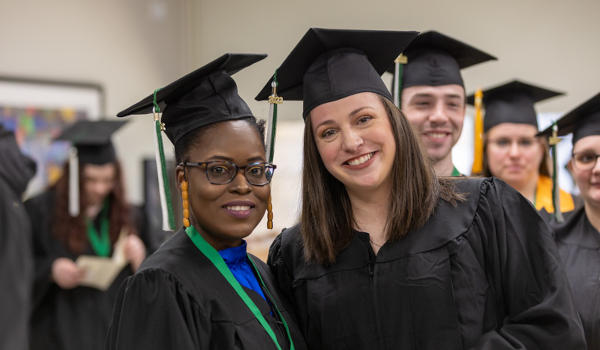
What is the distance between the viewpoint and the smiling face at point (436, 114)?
2771 millimetres

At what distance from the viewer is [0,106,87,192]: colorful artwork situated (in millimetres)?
5262

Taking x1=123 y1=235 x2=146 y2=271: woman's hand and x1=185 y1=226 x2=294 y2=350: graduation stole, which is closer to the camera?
x1=185 y1=226 x2=294 y2=350: graduation stole

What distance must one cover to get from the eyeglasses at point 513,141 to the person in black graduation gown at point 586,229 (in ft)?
2.14

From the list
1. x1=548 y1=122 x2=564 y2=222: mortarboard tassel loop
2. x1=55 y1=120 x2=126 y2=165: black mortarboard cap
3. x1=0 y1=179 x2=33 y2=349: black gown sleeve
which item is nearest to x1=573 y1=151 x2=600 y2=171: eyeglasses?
x1=548 y1=122 x2=564 y2=222: mortarboard tassel loop

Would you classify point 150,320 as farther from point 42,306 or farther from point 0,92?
point 0,92

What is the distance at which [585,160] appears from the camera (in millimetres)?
2662

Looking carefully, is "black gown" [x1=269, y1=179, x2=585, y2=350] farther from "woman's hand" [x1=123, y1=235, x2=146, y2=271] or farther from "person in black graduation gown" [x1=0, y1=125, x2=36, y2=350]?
"woman's hand" [x1=123, y1=235, x2=146, y2=271]

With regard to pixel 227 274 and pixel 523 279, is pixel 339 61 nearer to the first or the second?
pixel 227 274

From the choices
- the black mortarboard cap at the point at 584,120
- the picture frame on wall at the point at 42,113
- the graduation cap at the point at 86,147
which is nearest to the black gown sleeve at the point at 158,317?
the black mortarboard cap at the point at 584,120

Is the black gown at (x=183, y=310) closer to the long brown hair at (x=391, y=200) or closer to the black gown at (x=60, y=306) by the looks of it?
the long brown hair at (x=391, y=200)

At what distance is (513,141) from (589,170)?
941 millimetres

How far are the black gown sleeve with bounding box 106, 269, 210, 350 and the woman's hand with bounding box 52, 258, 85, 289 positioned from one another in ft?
9.04

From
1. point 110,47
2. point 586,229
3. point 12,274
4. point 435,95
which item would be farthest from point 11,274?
point 110,47

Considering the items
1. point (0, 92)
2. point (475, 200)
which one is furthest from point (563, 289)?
point (0, 92)
